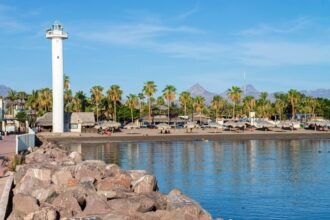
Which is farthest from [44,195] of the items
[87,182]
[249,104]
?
[249,104]

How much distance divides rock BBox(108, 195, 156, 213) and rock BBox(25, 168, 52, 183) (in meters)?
Result: 3.82

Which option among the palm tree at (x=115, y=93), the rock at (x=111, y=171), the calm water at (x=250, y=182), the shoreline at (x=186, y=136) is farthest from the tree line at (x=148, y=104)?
the rock at (x=111, y=171)

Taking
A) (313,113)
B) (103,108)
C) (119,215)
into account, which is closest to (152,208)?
(119,215)

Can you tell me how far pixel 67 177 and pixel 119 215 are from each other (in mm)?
5128

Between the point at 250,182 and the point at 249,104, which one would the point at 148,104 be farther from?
the point at 250,182

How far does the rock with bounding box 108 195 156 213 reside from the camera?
13.0 m

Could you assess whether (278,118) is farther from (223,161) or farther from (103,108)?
(223,161)

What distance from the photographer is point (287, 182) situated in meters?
25.9

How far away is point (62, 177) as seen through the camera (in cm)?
1602

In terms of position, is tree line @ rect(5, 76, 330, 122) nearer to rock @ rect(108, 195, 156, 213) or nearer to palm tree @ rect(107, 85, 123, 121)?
palm tree @ rect(107, 85, 123, 121)

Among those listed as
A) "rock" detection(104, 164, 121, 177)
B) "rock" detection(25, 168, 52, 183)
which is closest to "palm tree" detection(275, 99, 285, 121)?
"rock" detection(104, 164, 121, 177)

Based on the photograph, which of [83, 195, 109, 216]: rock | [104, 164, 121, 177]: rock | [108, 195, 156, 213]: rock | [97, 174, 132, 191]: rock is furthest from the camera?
[104, 164, 121, 177]: rock

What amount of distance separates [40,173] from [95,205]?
172 inches

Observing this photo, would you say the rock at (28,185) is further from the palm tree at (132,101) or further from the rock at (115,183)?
the palm tree at (132,101)
